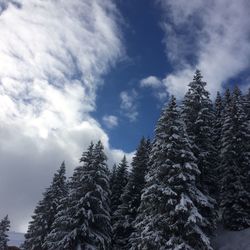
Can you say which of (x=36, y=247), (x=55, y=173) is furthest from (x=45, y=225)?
(x=55, y=173)

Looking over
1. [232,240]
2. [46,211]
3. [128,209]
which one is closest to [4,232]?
[46,211]

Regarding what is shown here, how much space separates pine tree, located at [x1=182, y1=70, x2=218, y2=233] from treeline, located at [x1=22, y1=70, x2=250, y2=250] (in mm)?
83

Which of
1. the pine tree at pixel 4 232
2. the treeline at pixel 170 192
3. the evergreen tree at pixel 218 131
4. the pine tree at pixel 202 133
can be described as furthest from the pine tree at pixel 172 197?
the pine tree at pixel 4 232

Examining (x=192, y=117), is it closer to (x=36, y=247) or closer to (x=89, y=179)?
(x=89, y=179)

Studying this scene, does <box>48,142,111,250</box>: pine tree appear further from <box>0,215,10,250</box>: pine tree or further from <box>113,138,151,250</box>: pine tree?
<box>0,215,10,250</box>: pine tree

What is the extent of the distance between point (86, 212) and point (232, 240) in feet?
42.7

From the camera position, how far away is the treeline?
25.5 meters

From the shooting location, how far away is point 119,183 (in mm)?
44969

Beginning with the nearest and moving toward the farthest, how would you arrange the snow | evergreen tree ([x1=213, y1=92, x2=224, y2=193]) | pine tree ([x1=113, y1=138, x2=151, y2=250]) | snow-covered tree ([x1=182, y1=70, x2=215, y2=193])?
1. the snow
2. snow-covered tree ([x1=182, y1=70, x2=215, y2=193])
3. evergreen tree ([x1=213, y1=92, x2=224, y2=193])
4. pine tree ([x1=113, y1=138, x2=151, y2=250])

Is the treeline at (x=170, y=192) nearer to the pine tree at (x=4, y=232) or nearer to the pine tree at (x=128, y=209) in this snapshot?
the pine tree at (x=128, y=209)

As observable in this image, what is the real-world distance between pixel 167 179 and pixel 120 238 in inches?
568

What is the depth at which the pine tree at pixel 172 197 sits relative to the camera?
2472 centimetres

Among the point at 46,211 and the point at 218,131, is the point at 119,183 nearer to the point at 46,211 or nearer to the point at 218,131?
the point at 46,211

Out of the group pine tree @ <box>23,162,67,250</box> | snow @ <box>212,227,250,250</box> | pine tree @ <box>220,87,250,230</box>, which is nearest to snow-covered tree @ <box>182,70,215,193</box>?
pine tree @ <box>220,87,250,230</box>
